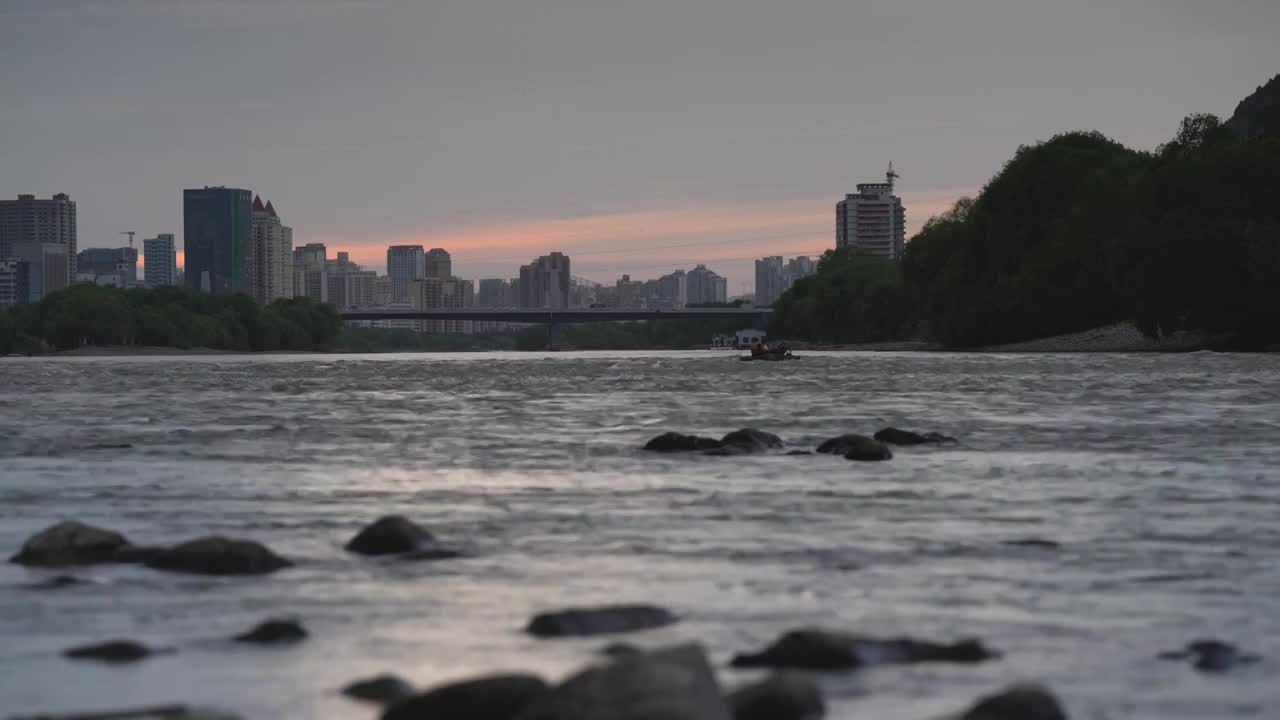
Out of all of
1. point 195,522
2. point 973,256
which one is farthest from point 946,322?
point 195,522

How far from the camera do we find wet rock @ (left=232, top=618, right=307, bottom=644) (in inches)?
444

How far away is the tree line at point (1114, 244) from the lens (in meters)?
108

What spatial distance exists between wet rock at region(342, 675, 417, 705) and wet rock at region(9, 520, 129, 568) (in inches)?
239

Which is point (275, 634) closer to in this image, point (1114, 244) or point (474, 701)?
point (474, 701)

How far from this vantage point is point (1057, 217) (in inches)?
5974

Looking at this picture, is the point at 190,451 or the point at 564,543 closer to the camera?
the point at 564,543

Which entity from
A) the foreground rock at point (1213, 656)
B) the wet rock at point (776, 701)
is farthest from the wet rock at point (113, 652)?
the foreground rock at point (1213, 656)

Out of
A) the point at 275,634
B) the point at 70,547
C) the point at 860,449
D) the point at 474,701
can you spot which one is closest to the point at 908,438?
the point at 860,449

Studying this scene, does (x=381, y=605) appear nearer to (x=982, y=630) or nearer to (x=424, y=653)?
(x=424, y=653)

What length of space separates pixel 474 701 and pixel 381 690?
3.54 feet

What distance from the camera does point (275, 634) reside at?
37.3ft

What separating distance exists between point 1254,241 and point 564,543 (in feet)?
316

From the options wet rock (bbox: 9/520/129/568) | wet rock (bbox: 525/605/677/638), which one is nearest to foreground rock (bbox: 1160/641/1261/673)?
wet rock (bbox: 525/605/677/638)

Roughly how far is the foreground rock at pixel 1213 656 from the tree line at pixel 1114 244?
98.5 m
